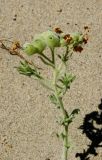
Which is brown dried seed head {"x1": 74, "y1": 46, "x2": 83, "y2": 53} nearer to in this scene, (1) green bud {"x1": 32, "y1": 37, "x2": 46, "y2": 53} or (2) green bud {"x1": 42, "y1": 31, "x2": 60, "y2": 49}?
(2) green bud {"x1": 42, "y1": 31, "x2": 60, "y2": 49}

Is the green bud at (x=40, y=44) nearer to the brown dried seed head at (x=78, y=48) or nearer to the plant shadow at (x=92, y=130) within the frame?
the brown dried seed head at (x=78, y=48)

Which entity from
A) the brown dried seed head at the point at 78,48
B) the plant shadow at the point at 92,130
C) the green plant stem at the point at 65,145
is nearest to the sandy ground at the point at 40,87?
the plant shadow at the point at 92,130

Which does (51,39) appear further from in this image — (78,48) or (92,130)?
(92,130)

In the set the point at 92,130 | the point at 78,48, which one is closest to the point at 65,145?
the point at 92,130

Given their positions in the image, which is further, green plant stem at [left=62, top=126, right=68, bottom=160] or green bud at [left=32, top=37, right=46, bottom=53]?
green plant stem at [left=62, top=126, right=68, bottom=160]

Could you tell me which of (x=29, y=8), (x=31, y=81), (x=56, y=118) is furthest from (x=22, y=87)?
(x=29, y=8)

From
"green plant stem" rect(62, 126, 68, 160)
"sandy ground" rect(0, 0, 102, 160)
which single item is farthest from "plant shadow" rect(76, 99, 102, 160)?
"green plant stem" rect(62, 126, 68, 160)
